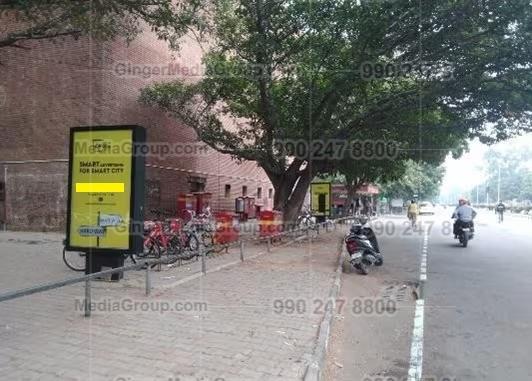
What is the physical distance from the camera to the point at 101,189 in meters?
8.88

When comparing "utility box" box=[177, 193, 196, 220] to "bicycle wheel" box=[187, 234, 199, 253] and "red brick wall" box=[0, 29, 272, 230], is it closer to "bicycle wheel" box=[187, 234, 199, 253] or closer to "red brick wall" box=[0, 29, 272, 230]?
"red brick wall" box=[0, 29, 272, 230]

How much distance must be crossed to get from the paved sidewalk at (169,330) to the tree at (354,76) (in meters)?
7.08

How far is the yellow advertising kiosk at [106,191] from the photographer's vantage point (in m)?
8.63

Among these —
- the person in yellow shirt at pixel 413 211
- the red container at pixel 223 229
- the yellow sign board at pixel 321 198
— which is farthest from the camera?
the person in yellow shirt at pixel 413 211

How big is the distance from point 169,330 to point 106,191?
332cm

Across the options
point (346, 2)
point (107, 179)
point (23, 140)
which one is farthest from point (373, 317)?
point (23, 140)

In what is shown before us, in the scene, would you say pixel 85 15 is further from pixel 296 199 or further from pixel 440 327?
pixel 296 199

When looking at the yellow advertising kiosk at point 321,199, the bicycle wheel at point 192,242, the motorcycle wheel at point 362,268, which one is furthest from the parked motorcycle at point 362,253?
the yellow advertising kiosk at point 321,199

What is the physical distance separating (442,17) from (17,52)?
1534 centimetres

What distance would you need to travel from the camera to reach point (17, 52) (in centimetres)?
2050

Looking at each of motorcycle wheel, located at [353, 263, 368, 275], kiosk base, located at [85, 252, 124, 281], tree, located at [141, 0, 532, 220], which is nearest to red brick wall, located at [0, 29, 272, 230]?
tree, located at [141, 0, 532, 220]

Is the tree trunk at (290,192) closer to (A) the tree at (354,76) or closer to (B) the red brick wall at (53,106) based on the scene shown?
(A) the tree at (354,76)

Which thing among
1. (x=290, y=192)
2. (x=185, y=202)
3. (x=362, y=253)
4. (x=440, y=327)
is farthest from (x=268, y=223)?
(x=440, y=327)

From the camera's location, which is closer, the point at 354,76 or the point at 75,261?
the point at 75,261
